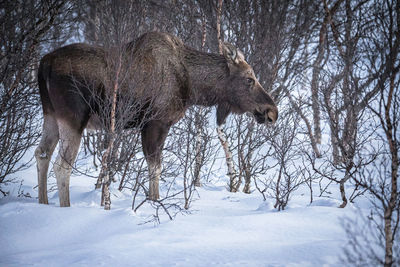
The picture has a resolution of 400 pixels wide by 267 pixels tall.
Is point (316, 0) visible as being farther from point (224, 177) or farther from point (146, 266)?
point (146, 266)

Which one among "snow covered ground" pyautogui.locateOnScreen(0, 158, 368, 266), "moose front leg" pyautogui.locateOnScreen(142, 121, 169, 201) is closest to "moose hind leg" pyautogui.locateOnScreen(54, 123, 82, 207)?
"snow covered ground" pyautogui.locateOnScreen(0, 158, 368, 266)

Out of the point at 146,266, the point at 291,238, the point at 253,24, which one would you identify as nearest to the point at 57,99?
the point at 146,266

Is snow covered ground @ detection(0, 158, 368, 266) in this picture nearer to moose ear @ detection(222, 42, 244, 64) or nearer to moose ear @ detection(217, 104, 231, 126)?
moose ear @ detection(217, 104, 231, 126)

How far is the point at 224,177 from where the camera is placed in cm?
845

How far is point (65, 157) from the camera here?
4.08m

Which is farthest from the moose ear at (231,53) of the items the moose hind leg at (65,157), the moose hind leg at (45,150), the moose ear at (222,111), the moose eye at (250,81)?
the moose hind leg at (45,150)

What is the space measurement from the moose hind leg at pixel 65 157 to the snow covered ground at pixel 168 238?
518 mm

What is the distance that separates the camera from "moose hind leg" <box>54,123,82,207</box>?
409cm

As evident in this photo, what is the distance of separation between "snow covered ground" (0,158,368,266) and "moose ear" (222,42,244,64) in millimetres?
2347

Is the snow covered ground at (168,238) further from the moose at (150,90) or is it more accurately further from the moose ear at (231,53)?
the moose ear at (231,53)

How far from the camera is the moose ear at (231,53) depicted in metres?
5.05

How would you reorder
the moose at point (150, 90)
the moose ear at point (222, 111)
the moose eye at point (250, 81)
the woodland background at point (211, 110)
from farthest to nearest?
the moose ear at point (222, 111)
the moose eye at point (250, 81)
the moose at point (150, 90)
the woodland background at point (211, 110)

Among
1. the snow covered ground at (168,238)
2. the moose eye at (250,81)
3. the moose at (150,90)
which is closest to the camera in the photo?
the snow covered ground at (168,238)

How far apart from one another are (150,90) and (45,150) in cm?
182
